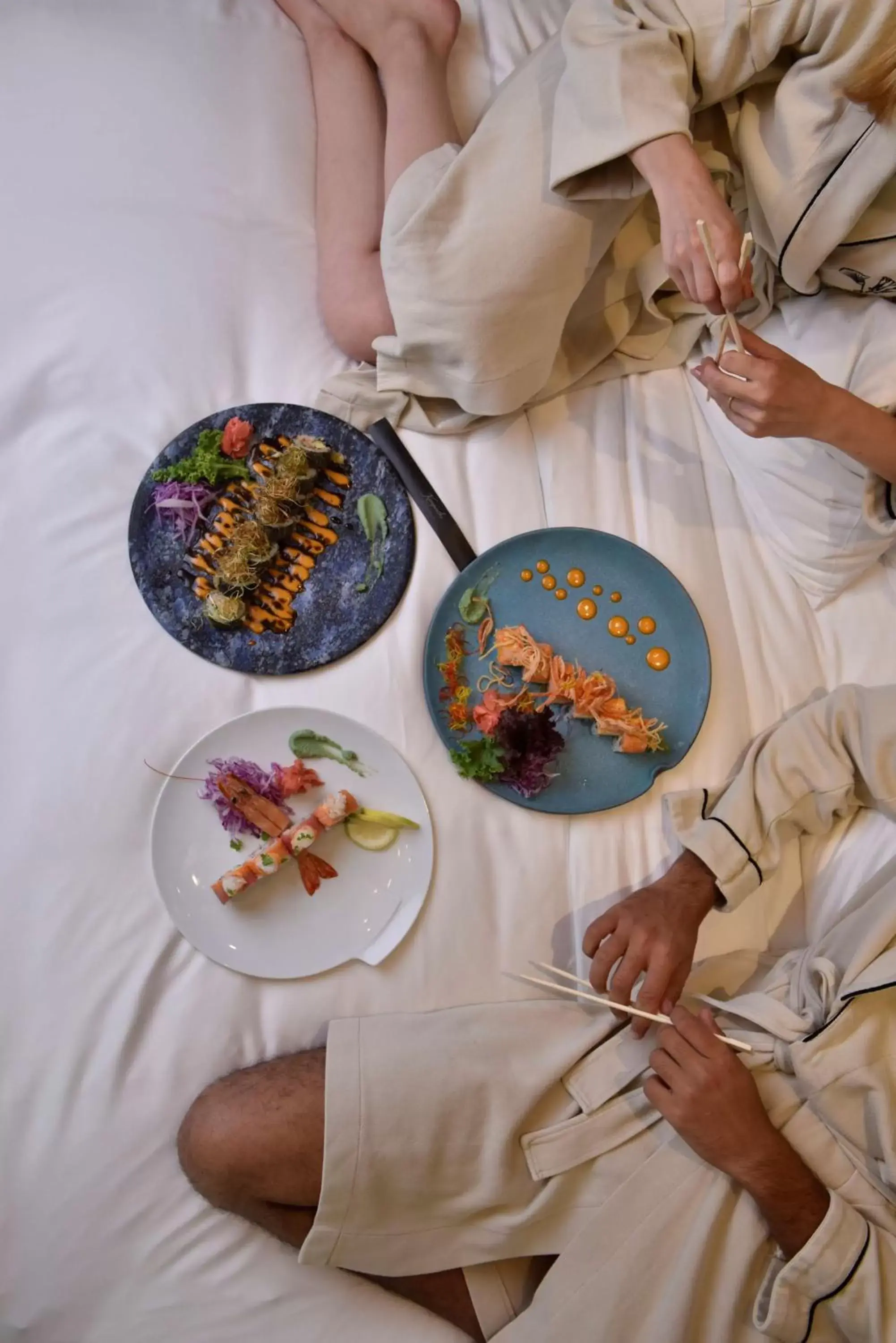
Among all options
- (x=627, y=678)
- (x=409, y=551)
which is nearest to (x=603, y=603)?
(x=627, y=678)

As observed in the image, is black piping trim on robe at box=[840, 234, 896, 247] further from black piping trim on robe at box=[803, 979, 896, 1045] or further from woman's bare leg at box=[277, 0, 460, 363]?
black piping trim on robe at box=[803, 979, 896, 1045]

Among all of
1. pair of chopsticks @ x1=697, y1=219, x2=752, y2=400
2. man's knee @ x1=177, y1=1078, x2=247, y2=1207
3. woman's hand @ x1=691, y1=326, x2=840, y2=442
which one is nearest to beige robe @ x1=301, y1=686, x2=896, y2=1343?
man's knee @ x1=177, y1=1078, x2=247, y2=1207

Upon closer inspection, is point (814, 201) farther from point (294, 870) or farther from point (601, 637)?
point (294, 870)

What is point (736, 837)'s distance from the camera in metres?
1.07

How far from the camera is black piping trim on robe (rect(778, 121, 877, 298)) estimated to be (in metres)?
0.99

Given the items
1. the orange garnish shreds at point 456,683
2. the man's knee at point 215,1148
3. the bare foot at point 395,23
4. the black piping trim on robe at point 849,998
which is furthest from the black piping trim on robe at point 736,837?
the bare foot at point 395,23

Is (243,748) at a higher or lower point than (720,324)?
lower

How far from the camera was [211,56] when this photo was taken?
1.34m

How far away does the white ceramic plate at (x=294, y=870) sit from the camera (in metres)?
1.08

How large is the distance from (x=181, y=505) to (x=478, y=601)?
0.39m

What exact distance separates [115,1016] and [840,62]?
127cm

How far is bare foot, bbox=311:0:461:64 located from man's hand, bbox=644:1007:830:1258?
4.29ft

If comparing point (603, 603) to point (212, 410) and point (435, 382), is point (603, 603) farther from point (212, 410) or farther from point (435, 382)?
point (212, 410)

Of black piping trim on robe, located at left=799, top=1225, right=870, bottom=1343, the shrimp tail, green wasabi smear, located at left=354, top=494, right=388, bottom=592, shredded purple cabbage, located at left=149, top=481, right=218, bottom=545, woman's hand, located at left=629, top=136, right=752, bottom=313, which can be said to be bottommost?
black piping trim on robe, located at left=799, top=1225, right=870, bottom=1343
